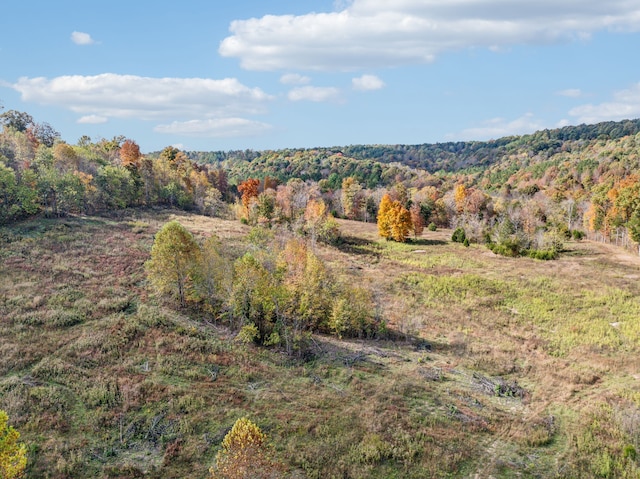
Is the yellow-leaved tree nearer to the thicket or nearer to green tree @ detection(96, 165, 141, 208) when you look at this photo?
the thicket

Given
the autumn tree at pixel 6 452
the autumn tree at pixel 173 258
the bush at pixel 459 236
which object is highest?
the autumn tree at pixel 173 258

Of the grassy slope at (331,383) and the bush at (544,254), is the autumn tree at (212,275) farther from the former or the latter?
the bush at (544,254)

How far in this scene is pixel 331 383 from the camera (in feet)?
93.5

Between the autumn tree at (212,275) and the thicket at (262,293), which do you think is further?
the autumn tree at (212,275)

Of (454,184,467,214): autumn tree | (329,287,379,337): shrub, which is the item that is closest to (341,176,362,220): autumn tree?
(454,184,467,214): autumn tree

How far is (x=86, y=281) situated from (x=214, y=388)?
80.7 feet

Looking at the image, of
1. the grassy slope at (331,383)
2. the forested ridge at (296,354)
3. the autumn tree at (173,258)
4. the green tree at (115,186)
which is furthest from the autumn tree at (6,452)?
the green tree at (115,186)

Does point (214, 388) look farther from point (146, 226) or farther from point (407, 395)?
point (146, 226)

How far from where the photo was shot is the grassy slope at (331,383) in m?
20.8

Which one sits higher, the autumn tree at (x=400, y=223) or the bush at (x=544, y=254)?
the autumn tree at (x=400, y=223)

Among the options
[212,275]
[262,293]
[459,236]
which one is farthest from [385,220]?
[262,293]

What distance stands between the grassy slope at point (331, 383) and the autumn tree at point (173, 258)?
274 centimetres

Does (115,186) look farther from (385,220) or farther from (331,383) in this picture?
(331,383)

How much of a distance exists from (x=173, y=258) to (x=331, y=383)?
18.0 m
